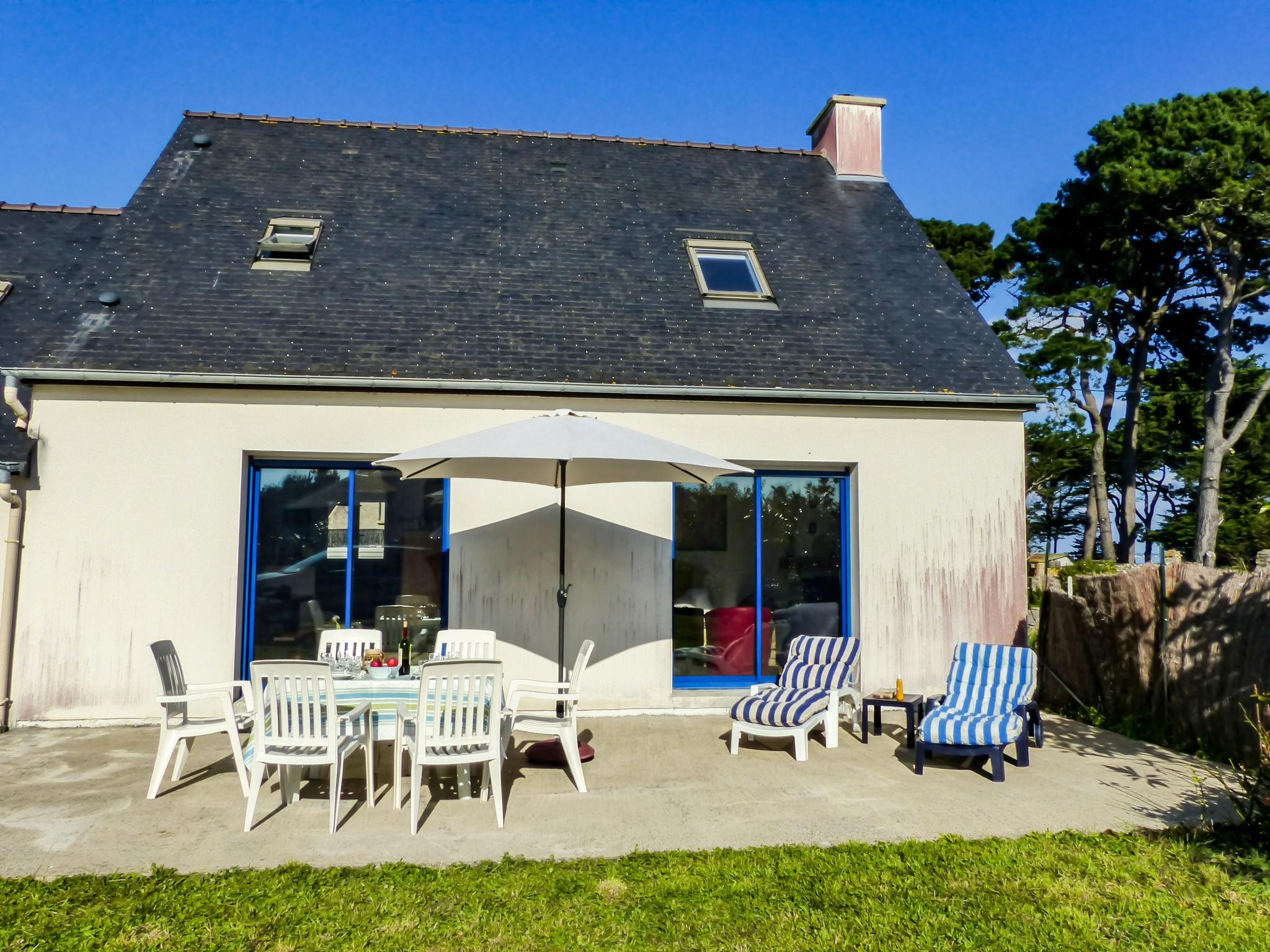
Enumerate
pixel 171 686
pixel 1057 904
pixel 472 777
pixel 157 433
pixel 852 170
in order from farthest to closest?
pixel 852 170 → pixel 157 433 → pixel 472 777 → pixel 171 686 → pixel 1057 904

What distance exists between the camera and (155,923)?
13.5ft

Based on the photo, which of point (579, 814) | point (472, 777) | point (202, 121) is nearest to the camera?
point (579, 814)

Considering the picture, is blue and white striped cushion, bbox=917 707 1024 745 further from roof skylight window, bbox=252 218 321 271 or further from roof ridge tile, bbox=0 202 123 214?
roof ridge tile, bbox=0 202 123 214

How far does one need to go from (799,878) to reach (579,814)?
5.33 feet

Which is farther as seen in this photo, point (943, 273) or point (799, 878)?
point (943, 273)

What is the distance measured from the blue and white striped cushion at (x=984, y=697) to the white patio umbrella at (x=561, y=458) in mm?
2524

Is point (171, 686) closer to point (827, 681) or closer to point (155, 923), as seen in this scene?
point (155, 923)

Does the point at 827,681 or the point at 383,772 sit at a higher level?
the point at 827,681

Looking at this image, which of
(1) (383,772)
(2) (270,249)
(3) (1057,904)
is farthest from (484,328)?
(3) (1057,904)

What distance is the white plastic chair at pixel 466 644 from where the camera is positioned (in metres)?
7.48

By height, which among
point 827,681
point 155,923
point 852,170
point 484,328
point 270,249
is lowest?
point 155,923

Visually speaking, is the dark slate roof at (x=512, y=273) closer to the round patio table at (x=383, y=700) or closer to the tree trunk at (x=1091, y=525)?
the round patio table at (x=383, y=700)

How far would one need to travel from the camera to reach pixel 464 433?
29.8ft

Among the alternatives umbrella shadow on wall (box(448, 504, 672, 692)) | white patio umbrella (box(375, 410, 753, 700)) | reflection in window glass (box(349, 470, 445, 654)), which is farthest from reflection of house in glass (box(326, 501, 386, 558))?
white patio umbrella (box(375, 410, 753, 700))
